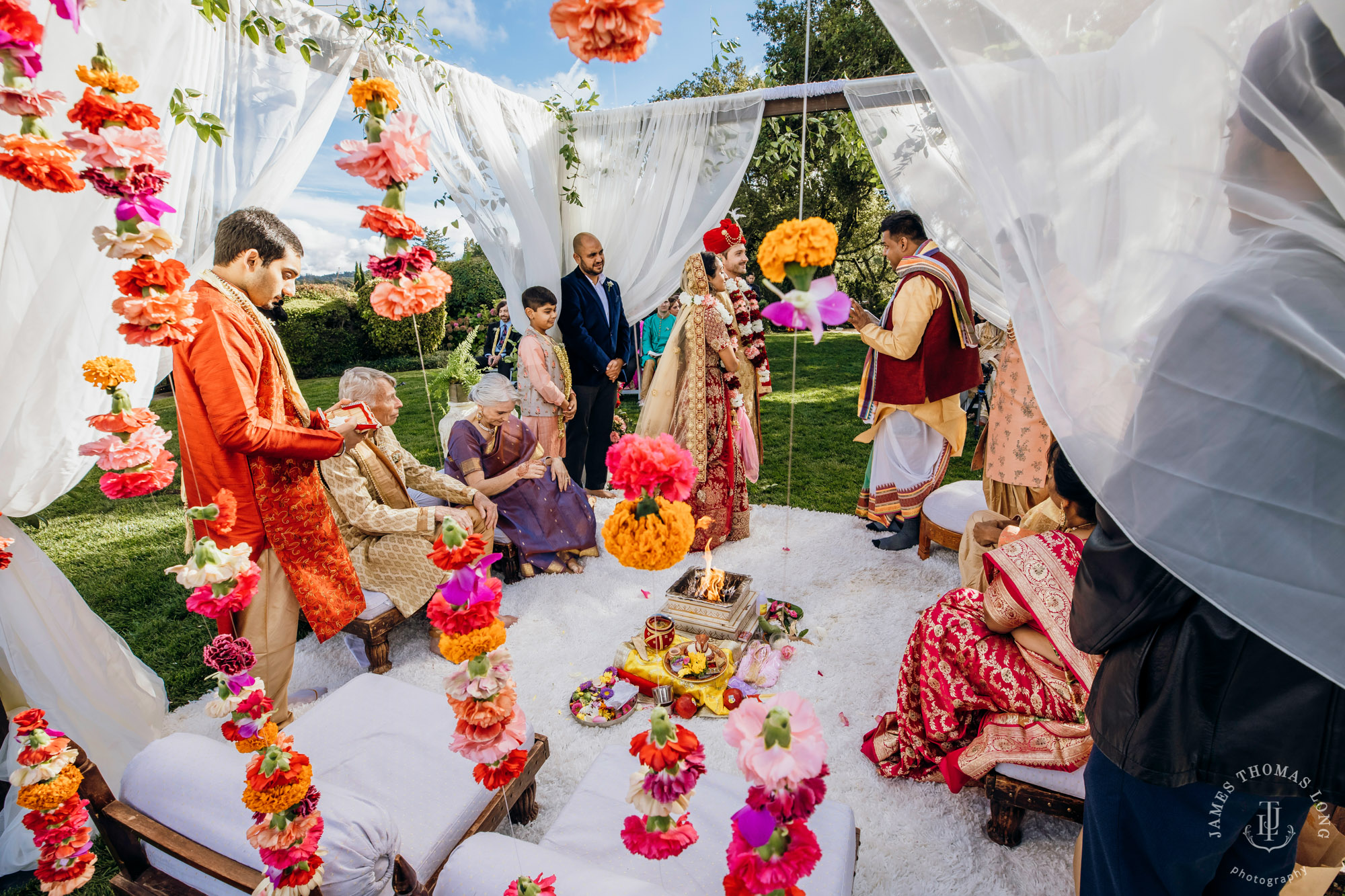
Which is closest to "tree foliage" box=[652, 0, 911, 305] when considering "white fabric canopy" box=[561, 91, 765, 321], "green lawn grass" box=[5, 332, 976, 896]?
"green lawn grass" box=[5, 332, 976, 896]

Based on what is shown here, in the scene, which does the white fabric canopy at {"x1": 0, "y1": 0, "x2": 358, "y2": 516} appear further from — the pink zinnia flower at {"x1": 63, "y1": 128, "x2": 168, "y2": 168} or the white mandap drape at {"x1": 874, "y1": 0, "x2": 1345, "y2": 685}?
the white mandap drape at {"x1": 874, "y1": 0, "x2": 1345, "y2": 685}

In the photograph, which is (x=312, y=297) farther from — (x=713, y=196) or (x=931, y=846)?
(x=931, y=846)

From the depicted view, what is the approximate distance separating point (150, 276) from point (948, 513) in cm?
398

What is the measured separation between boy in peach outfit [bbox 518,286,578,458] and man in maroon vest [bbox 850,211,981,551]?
2208 mm

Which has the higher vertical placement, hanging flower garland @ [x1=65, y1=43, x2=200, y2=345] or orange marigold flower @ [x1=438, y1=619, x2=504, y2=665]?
hanging flower garland @ [x1=65, y1=43, x2=200, y2=345]

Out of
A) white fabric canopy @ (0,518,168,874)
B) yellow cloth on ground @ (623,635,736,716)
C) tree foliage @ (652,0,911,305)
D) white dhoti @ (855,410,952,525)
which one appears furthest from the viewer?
tree foliage @ (652,0,911,305)

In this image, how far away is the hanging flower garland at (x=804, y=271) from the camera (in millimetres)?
962

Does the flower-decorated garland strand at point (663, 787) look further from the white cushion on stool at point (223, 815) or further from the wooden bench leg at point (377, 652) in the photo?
the wooden bench leg at point (377, 652)

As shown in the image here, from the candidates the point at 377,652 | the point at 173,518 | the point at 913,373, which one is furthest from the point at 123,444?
the point at 173,518

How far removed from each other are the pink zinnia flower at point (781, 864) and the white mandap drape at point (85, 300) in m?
2.44

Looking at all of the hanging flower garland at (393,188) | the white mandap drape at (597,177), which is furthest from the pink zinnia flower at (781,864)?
the white mandap drape at (597,177)

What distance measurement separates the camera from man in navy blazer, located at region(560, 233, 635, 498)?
16.2 ft

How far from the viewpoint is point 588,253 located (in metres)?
4.93

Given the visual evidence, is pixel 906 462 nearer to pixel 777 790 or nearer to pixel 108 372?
pixel 777 790
